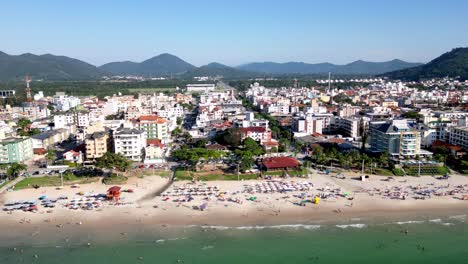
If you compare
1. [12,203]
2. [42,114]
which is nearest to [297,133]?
[12,203]

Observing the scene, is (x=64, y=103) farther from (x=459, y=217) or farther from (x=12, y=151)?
(x=459, y=217)

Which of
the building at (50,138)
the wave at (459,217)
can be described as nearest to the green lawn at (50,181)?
the building at (50,138)

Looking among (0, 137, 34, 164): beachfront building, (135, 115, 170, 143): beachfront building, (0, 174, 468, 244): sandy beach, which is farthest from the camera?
(135, 115, 170, 143): beachfront building

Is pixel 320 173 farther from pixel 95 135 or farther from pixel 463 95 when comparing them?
pixel 463 95

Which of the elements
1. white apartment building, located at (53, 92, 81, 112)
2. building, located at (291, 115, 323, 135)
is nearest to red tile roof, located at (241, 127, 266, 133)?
building, located at (291, 115, 323, 135)

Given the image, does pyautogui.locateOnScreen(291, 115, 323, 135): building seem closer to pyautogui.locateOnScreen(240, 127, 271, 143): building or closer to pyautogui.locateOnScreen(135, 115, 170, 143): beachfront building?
pyautogui.locateOnScreen(240, 127, 271, 143): building

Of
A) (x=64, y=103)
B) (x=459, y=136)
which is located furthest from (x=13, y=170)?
(x=64, y=103)
